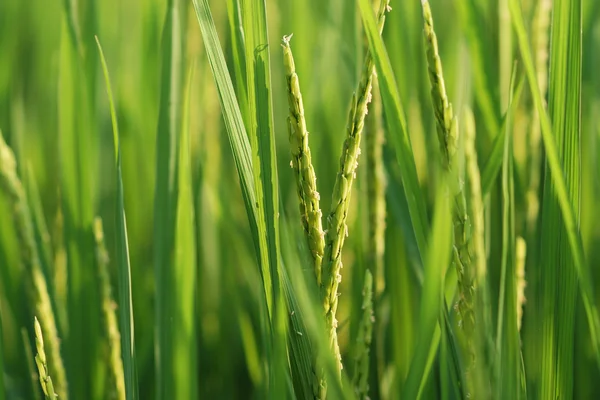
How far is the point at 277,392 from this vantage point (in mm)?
488

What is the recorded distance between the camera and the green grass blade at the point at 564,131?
536 millimetres

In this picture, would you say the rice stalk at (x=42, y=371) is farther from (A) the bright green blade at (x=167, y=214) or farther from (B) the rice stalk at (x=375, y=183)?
(B) the rice stalk at (x=375, y=183)

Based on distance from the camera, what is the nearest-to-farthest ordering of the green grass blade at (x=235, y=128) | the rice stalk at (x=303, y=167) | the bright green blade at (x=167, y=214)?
the rice stalk at (x=303, y=167)
the green grass blade at (x=235, y=128)
the bright green blade at (x=167, y=214)

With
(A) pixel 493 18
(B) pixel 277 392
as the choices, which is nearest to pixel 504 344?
(B) pixel 277 392

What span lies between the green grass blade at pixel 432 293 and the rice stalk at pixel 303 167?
0.24 ft

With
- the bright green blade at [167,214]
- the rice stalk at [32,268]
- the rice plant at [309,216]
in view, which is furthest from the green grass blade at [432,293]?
the rice stalk at [32,268]

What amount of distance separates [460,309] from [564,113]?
0.69ft

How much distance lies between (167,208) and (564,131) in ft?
1.17

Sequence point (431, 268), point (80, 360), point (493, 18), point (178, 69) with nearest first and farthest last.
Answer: point (431, 268)
point (178, 69)
point (80, 360)
point (493, 18)

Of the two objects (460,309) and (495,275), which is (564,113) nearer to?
(460,309)

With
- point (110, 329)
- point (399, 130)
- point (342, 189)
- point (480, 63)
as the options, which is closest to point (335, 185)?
point (342, 189)

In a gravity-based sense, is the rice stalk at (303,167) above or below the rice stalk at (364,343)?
above

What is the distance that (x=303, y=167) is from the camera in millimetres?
435

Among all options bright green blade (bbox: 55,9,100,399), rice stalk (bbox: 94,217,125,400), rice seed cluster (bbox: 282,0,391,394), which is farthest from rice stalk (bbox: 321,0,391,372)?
bright green blade (bbox: 55,9,100,399)
